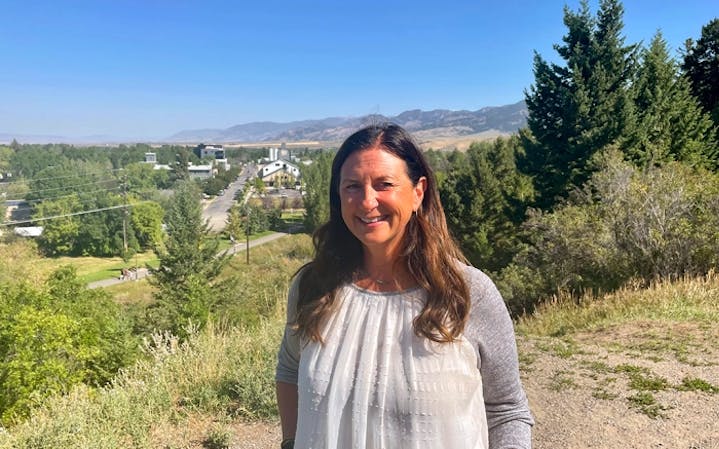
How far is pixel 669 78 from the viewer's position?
16.7 metres

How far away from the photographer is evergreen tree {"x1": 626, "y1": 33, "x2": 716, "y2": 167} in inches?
634

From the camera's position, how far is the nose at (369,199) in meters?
1.29

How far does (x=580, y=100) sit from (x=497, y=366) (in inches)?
636

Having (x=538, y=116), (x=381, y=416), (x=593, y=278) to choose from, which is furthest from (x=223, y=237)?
(x=381, y=416)

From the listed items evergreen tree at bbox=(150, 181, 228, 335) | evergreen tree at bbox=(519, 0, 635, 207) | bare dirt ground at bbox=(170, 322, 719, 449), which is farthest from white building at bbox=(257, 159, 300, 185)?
bare dirt ground at bbox=(170, 322, 719, 449)

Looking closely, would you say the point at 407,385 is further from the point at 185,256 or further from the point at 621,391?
the point at 185,256

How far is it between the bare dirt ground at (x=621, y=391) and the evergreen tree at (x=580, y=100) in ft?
35.0

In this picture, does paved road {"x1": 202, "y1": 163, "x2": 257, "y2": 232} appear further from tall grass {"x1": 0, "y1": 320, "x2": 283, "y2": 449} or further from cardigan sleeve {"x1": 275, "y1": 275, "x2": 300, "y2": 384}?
cardigan sleeve {"x1": 275, "y1": 275, "x2": 300, "y2": 384}

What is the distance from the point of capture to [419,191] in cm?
140

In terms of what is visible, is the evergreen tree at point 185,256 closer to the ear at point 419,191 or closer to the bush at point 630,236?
the bush at point 630,236

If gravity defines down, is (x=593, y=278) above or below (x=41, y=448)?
below

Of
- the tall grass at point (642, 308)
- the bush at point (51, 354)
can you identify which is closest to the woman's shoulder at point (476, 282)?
A: the tall grass at point (642, 308)

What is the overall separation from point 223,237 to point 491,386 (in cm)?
Result: 5723

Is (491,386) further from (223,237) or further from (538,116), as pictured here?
(223,237)
